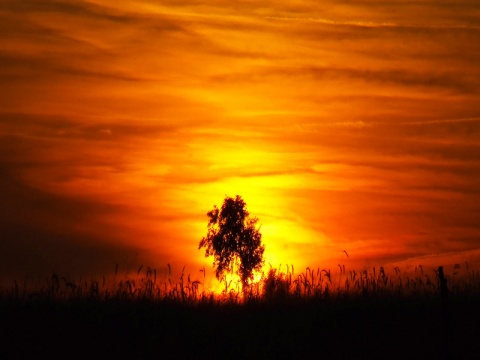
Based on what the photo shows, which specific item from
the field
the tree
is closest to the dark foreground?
the field

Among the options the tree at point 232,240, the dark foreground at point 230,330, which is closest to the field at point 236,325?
the dark foreground at point 230,330

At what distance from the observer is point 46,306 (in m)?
21.1

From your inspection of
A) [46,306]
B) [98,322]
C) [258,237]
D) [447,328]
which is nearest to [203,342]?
[98,322]

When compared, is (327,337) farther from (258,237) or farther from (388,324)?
(258,237)

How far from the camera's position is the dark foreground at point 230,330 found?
19.4 m

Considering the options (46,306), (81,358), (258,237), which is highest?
(258,237)

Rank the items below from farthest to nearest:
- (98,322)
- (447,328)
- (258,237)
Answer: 1. (258,237)
2. (98,322)
3. (447,328)

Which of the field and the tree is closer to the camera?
the field

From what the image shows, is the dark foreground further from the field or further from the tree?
the tree

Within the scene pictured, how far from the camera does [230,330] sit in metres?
20.3

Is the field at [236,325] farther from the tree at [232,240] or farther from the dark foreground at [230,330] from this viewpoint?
the tree at [232,240]

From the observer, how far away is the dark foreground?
19359mm

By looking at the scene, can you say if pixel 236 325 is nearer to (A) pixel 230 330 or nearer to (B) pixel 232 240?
(A) pixel 230 330

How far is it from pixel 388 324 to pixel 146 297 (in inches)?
245
